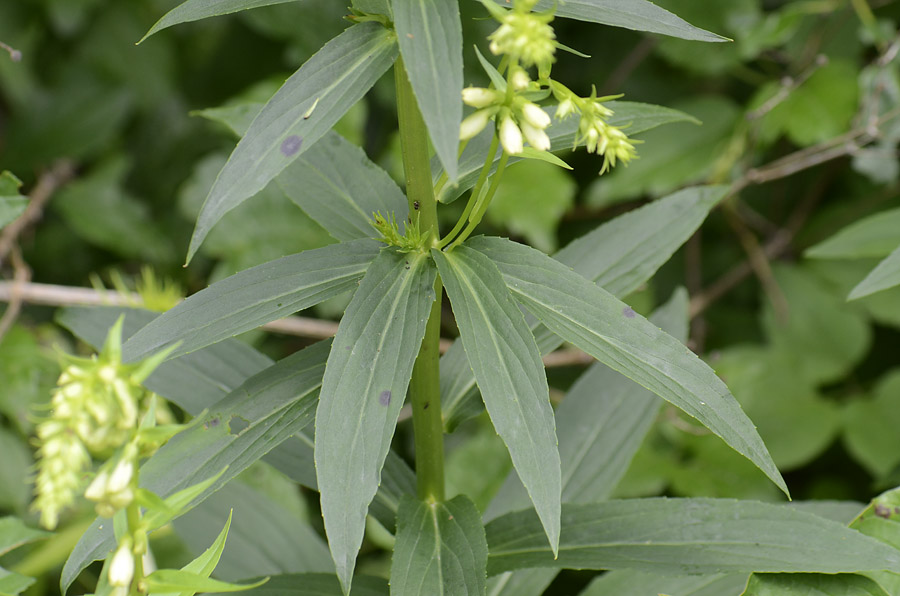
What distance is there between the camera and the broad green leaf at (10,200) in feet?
3.47

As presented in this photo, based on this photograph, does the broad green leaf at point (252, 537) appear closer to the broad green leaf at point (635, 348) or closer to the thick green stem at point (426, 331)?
the thick green stem at point (426, 331)

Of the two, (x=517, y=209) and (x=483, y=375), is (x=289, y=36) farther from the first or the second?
(x=483, y=375)

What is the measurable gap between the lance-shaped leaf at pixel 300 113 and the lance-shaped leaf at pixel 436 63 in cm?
8

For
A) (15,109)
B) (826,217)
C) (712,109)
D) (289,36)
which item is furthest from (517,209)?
(15,109)

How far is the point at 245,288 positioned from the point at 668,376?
412 mm

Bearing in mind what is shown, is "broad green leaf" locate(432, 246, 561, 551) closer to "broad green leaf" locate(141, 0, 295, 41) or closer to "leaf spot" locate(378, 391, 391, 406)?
"leaf spot" locate(378, 391, 391, 406)

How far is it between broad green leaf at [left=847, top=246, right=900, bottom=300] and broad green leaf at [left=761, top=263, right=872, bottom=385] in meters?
0.93

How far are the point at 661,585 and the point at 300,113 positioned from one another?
2.67ft

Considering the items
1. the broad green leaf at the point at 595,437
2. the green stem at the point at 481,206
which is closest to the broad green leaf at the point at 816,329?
the broad green leaf at the point at 595,437

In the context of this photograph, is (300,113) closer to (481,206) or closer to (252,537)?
(481,206)

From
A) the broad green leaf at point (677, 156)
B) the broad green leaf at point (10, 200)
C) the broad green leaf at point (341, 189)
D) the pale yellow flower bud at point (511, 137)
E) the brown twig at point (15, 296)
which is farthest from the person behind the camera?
the broad green leaf at point (677, 156)

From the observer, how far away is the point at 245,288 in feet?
2.47

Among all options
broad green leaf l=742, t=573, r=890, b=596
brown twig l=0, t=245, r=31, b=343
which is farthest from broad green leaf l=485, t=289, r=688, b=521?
brown twig l=0, t=245, r=31, b=343

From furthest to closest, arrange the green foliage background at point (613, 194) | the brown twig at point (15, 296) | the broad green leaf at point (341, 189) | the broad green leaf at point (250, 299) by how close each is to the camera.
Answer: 1. the green foliage background at point (613, 194)
2. the brown twig at point (15, 296)
3. the broad green leaf at point (341, 189)
4. the broad green leaf at point (250, 299)
